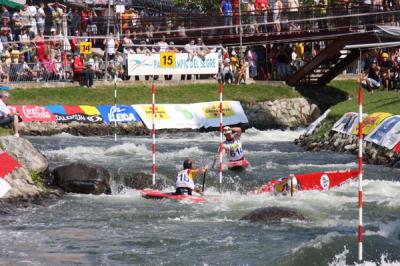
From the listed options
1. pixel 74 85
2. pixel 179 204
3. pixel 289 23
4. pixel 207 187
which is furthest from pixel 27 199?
pixel 289 23

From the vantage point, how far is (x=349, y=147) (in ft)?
98.6

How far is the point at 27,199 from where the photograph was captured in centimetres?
2084

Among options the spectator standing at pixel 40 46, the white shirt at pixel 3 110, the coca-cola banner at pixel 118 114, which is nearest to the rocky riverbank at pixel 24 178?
the white shirt at pixel 3 110

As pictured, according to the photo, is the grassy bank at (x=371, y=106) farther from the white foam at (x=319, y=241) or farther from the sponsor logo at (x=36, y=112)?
the white foam at (x=319, y=241)

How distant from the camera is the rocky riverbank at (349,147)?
27.4 m

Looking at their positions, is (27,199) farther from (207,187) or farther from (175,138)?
(175,138)

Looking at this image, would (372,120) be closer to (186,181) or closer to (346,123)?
(346,123)

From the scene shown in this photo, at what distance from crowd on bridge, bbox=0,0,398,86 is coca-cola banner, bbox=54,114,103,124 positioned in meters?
2.64

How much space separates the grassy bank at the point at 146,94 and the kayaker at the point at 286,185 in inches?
616

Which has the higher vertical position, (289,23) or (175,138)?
(289,23)

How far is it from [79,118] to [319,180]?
15187mm

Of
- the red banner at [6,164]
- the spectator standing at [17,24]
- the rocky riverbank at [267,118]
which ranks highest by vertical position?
the spectator standing at [17,24]

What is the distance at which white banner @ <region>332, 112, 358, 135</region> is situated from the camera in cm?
3086

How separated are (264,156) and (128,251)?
45.4 ft
